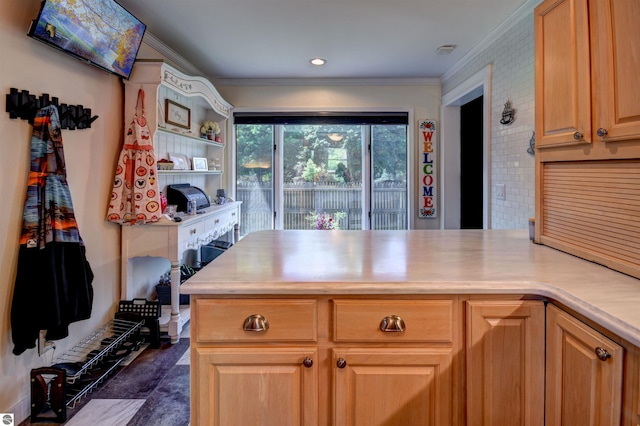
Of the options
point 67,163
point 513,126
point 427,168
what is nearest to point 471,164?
point 427,168

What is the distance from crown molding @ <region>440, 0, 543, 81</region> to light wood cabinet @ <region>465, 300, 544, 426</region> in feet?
7.32

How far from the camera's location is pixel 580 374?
0.96 m

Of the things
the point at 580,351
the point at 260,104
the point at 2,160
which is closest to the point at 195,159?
the point at 260,104

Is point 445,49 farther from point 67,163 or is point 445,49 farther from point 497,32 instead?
point 67,163

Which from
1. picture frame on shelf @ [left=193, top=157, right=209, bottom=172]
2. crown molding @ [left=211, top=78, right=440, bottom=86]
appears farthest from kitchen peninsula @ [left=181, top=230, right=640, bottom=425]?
crown molding @ [left=211, top=78, right=440, bottom=86]

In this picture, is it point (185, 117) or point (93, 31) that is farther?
point (185, 117)

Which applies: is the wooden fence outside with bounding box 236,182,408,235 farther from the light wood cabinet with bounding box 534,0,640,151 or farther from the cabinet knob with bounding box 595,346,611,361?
the cabinet knob with bounding box 595,346,611,361

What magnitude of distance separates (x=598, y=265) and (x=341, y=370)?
95 cm

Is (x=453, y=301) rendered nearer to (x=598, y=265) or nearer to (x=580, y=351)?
(x=580, y=351)

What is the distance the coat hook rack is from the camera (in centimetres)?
176

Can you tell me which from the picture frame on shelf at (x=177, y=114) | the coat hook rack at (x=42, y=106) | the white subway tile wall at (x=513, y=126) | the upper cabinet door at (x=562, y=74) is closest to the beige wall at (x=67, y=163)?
the coat hook rack at (x=42, y=106)

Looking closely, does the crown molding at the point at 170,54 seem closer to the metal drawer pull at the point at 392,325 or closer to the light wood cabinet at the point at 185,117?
the light wood cabinet at the point at 185,117

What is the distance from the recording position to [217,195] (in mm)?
4246

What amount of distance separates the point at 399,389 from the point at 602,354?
0.53m
